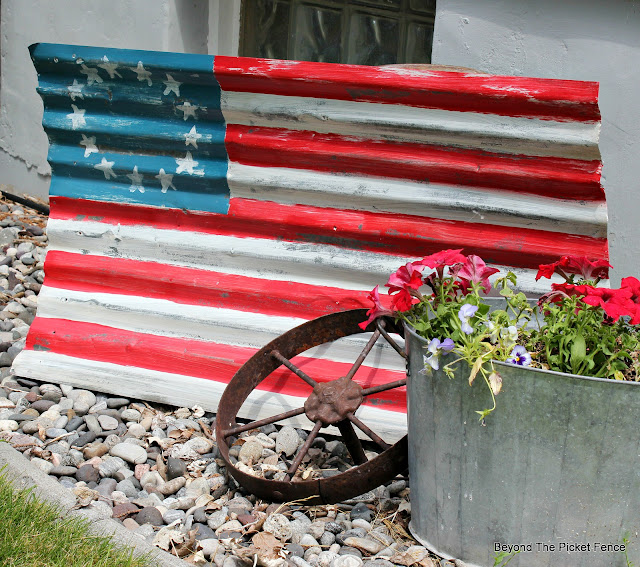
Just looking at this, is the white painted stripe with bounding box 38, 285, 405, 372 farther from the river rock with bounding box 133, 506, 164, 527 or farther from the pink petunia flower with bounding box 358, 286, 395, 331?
the river rock with bounding box 133, 506, 164, 527

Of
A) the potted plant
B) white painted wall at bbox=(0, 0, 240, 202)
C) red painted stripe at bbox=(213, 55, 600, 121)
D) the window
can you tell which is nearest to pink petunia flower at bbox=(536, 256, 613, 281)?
the potted plant

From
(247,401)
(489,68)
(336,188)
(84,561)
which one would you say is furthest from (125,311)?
(489,68)

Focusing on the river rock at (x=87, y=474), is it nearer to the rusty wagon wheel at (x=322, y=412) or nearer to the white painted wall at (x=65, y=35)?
the rusty wagon wheel at (x=322, y=412)

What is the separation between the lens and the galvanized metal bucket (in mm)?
1801

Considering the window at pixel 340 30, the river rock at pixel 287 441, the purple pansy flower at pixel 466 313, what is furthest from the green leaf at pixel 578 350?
the window at pixel 340 30

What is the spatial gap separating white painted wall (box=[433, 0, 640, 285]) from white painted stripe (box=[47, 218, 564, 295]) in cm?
86

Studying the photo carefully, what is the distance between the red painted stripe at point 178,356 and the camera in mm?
2789

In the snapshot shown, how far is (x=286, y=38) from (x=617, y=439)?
12.0 feet

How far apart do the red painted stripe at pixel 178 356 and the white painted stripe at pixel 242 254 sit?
31 centimetres

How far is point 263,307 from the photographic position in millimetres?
2928

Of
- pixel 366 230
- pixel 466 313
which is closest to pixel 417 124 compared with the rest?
pixel 366 230

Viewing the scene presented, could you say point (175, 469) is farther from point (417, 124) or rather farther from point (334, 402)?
point (417, 124)

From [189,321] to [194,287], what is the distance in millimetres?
140

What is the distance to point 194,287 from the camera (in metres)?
3.00
